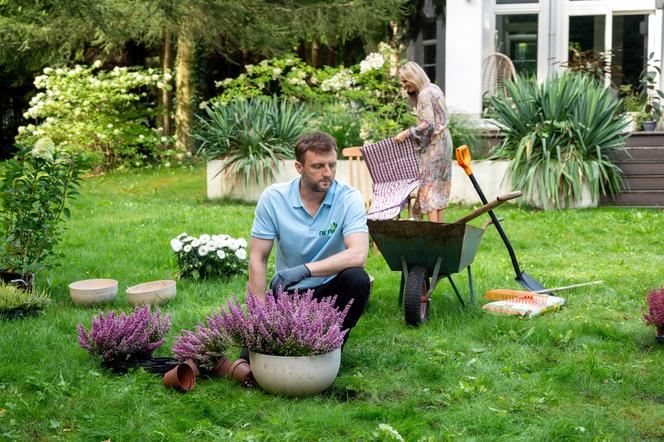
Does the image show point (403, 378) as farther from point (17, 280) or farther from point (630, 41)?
point (630, 41)

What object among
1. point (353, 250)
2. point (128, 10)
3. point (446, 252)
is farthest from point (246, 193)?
point (353, 250)

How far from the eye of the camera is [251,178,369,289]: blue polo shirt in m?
4.40

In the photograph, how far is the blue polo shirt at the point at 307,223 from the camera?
4402mm

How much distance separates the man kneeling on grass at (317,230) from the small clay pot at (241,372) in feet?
1.13

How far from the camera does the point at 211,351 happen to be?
4.19 m

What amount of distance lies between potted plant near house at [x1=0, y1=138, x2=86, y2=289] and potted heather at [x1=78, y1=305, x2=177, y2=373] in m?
1.49

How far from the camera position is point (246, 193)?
11508 millimetres

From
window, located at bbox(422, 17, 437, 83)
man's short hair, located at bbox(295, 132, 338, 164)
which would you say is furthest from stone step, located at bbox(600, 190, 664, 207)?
man's short hair, located at bbox(295, 132, 338, 164)

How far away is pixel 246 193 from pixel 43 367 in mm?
7221

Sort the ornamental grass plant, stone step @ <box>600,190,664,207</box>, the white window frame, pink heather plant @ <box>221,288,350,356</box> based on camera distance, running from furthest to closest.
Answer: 1. the white window frame
2. stone step @ <box>600,190,664,207</box>
3. the ornamental grass plant
4. pink heather plant @ <box>221,288,350,356</box>

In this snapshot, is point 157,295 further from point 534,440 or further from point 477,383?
point 534,440

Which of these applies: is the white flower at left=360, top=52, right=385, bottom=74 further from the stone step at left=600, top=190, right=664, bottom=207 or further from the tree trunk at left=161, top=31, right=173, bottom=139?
the tree trunk at left=161, top=31, right=173, bottom=139

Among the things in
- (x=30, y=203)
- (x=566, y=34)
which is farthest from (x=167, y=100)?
(x=30, y=203)

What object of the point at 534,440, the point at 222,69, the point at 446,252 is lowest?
the point at 534,440
